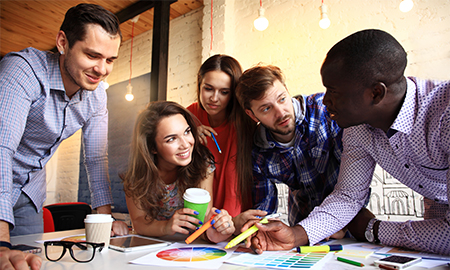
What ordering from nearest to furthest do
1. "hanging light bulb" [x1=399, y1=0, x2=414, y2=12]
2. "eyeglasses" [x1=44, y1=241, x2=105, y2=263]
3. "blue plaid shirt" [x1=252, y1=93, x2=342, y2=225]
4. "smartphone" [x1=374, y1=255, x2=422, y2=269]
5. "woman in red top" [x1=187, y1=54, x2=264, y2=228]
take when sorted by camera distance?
"smartphone" [x1=374, y1=255, x2=422, y2=269] → "eyeglasses" [x1=44, y1=241, x2=105, y2=263] → "blue plaid shirt" [x1=252, y1=93, x2=342, y2=225] → "woman in red top" [x1=187, y1=54, x2=264, y2=228] → "hanging light bulb" [x1=399, y1=0, x2=414, y2=12]

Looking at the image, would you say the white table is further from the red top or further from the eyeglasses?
the red top

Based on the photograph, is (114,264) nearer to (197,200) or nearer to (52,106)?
(197,200)

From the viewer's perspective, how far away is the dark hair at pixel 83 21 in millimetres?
1427

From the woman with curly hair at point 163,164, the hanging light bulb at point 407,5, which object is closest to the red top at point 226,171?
the woman with curly hair at point 163,164

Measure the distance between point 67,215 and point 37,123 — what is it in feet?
7.76

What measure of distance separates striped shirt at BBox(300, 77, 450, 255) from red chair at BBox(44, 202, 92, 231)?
3176mm

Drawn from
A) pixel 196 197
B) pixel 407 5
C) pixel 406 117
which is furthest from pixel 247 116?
pixel 407 5

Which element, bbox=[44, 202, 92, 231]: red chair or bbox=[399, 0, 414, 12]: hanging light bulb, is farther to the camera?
bbox=[44, 202, 92, 231]: red chair

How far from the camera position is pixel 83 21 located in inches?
56.1

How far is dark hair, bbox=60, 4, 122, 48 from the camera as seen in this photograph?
1.43m

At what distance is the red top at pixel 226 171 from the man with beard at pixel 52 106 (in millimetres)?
581

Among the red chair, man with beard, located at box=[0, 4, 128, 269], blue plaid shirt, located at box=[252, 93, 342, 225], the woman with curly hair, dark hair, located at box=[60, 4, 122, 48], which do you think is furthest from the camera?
the red chair

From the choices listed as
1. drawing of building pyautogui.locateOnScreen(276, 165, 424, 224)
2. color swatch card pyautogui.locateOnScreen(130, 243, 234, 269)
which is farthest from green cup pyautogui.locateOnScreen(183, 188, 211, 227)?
drawing of building pyautogui.locateOnScreen(276, 165, 424, 224)

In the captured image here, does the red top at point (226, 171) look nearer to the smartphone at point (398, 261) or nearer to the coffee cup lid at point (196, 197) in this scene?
the coffee cup lid at point (196, 197)
